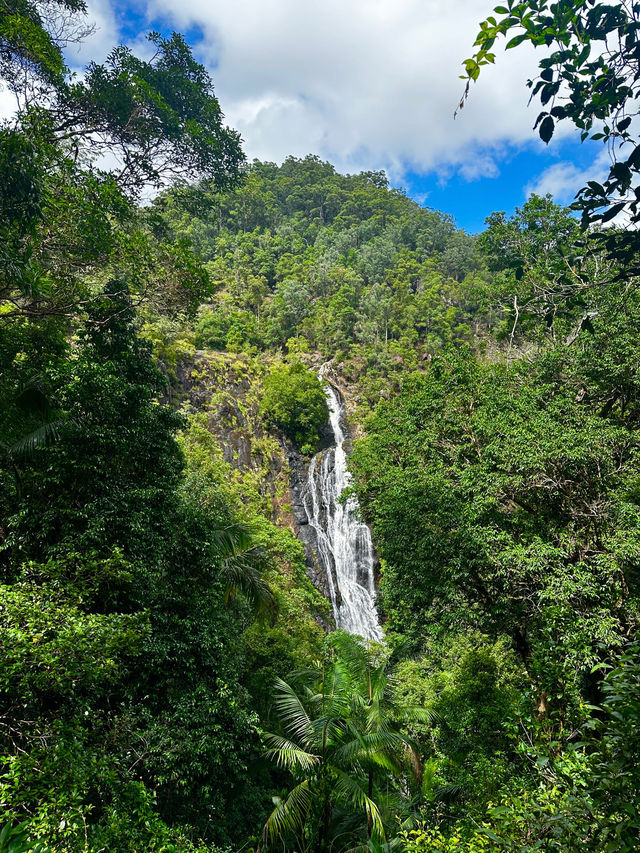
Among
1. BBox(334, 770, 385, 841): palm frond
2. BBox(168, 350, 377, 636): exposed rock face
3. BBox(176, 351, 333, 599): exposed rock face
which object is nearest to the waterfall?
BBox(168, 350, 377, 636): exposed rock face

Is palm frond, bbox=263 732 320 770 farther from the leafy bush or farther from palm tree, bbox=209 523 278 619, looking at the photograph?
the leafy bush

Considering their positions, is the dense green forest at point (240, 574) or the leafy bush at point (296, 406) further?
the leafy bush at point (296, 406)

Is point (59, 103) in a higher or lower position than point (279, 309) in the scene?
lower

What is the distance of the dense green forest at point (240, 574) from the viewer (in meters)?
4.18

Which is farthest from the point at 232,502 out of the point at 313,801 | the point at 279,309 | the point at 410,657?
the point at 279,309

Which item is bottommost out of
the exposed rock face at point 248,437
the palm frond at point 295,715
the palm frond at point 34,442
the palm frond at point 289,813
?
the palm frond at point 289,813

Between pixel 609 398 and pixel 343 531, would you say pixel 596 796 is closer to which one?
pixel 609 398

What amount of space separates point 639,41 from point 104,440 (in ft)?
22.1

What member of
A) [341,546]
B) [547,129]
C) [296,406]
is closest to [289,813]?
[547,129]

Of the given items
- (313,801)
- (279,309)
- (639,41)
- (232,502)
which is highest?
(279,309)

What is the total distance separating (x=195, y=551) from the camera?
7.74m

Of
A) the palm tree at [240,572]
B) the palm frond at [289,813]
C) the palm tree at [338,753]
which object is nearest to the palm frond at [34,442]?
the palm tree at [240,572]

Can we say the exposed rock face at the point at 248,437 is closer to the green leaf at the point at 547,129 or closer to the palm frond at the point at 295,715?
the palm frond at the point at 295,715

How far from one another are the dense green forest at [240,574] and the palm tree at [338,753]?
0.18 feet
